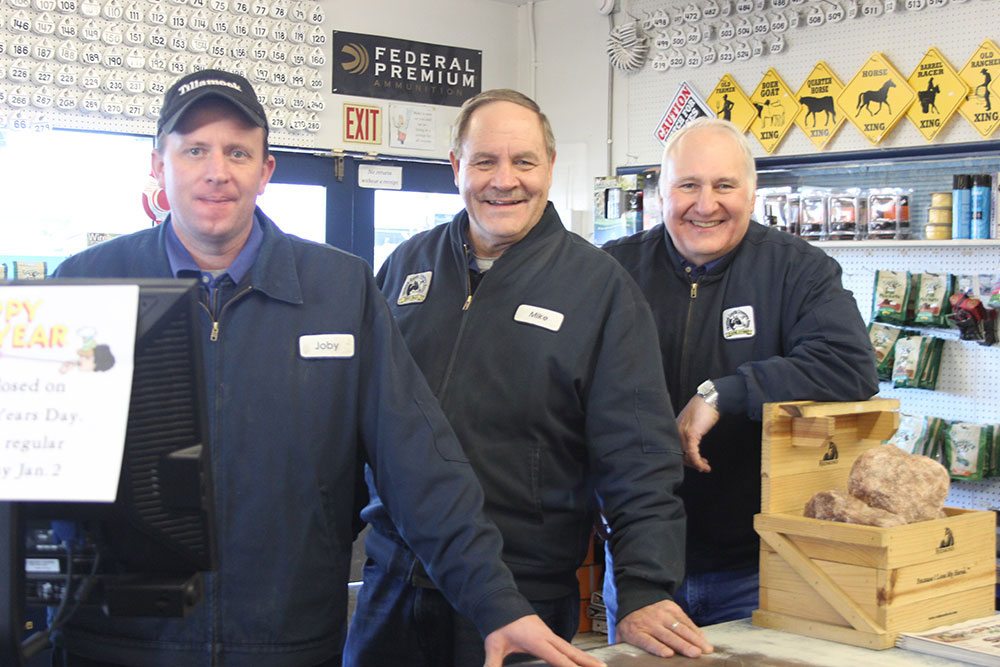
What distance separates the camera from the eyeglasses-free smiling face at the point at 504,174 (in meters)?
2.40

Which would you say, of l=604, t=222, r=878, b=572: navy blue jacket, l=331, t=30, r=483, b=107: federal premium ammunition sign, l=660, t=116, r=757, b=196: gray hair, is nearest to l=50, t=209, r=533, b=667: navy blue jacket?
l=604, t=222, r=878, b=572: navy blue jacket

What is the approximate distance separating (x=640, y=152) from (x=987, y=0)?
2122mm

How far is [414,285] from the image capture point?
2494 mm

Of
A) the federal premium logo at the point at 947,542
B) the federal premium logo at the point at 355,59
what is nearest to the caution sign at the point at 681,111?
the federal premium logo at the point at 355,59

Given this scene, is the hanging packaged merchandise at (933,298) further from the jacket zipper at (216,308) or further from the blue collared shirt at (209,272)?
the jacket zipper at (216,308)

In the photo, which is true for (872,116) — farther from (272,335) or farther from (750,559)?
(272,335)

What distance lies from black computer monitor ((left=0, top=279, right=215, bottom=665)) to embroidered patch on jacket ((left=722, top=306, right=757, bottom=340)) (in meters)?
1.51

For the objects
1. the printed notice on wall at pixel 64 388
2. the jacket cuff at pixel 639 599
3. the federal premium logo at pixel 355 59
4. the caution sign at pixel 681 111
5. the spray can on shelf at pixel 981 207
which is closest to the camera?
the printed notice on wall at pixel 64 388

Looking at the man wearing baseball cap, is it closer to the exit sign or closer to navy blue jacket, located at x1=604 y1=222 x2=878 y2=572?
navy blue jacket, located at x1=604 y1=222 x2=878 y2=572

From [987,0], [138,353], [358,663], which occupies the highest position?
[987,0]

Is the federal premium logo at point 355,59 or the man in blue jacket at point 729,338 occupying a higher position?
the federal premium logo at point 355,59

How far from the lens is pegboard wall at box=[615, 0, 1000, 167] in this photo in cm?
498

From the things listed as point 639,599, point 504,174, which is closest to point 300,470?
point 639,599

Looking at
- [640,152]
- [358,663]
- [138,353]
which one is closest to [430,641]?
[358,663]
